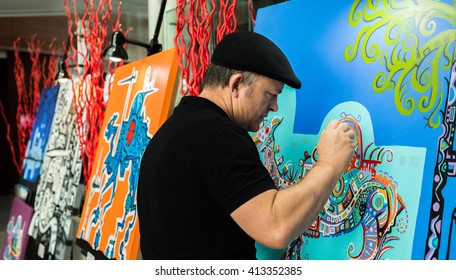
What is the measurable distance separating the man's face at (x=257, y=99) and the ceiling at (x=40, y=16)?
266cm

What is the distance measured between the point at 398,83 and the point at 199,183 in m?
0.51

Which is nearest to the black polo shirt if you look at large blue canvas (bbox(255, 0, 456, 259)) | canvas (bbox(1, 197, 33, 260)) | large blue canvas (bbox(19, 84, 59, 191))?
large blue canvas (bbox(255, 0, 456, 259))

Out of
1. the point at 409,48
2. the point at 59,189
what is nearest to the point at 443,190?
the point at 409,48

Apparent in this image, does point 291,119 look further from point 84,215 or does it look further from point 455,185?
point 84,215

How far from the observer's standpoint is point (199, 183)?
3.32ft

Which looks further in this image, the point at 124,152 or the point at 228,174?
the point at 124,152

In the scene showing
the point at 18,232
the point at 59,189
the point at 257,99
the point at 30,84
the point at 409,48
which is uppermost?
the point at 409,48

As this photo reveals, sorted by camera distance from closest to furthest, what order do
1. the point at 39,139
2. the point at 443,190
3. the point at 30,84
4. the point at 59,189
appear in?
the point at 443,190, the point at 59,189, the point at 39,139, the point at 30,84

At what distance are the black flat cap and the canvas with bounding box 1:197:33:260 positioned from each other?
3063 mm

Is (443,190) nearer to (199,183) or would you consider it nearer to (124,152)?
(199,183)

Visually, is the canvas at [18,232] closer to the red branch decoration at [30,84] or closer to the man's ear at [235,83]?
the red branch decoration at [30,84]

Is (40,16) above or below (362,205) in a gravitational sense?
above

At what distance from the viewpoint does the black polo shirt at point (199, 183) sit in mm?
930

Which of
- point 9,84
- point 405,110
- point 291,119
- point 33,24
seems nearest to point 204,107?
point 291,119
